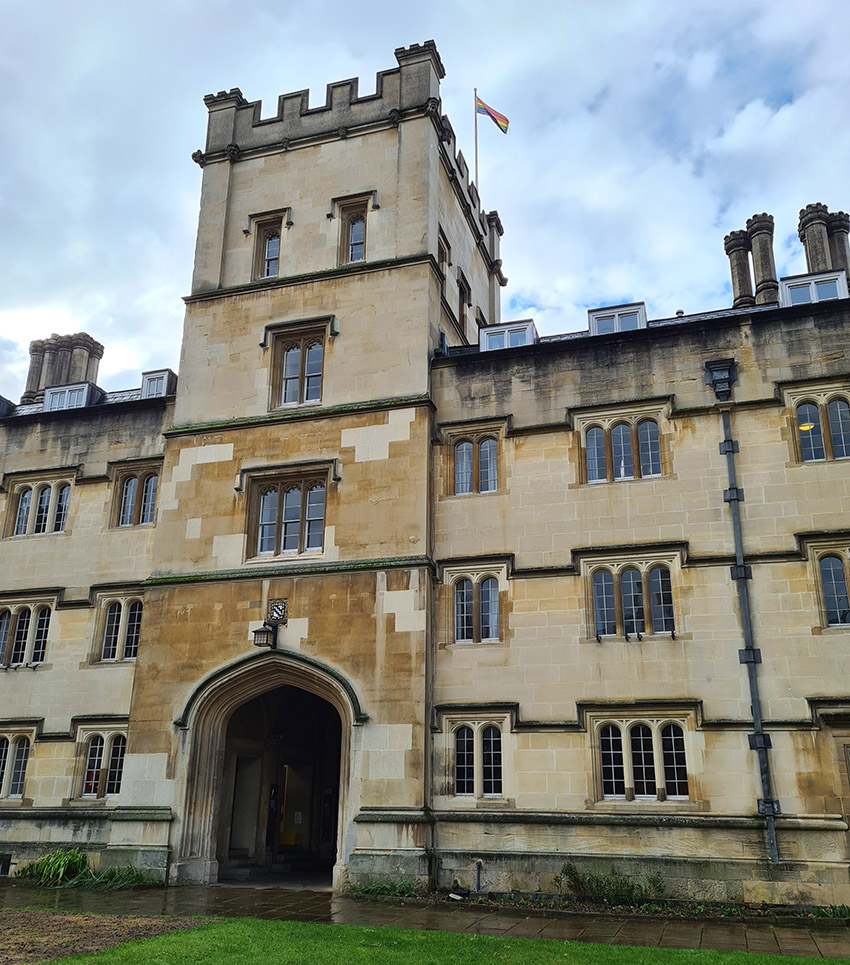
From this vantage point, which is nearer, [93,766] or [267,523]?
[267,523]

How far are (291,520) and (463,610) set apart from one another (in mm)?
4525

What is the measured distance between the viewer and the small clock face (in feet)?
63.7

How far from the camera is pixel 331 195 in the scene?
23.4 meters

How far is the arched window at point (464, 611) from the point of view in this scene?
19.1 metres

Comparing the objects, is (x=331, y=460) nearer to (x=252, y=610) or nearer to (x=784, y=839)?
(x=252, y=610)

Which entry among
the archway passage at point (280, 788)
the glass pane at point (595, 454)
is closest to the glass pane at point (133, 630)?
the archway passage at point (280, 788)

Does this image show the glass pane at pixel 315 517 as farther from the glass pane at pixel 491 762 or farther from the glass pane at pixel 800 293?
the glass pane at pixel 800 293

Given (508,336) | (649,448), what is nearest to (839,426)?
(649,448)

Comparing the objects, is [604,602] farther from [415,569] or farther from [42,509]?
[42,509]

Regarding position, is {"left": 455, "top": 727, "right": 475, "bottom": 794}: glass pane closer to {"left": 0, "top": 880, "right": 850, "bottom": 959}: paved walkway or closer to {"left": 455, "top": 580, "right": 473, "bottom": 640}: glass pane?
{"left": 455, "top": 580, "right": 473, "bottom": 640}: glass pane

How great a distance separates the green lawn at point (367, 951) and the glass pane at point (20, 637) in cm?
1242

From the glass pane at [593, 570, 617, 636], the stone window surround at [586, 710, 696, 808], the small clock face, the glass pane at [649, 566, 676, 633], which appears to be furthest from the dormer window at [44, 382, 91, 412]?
the stone window surround at [586, 710, 696, 808]

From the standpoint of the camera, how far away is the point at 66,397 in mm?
25969

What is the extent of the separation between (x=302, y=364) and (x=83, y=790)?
11198 millimetres
